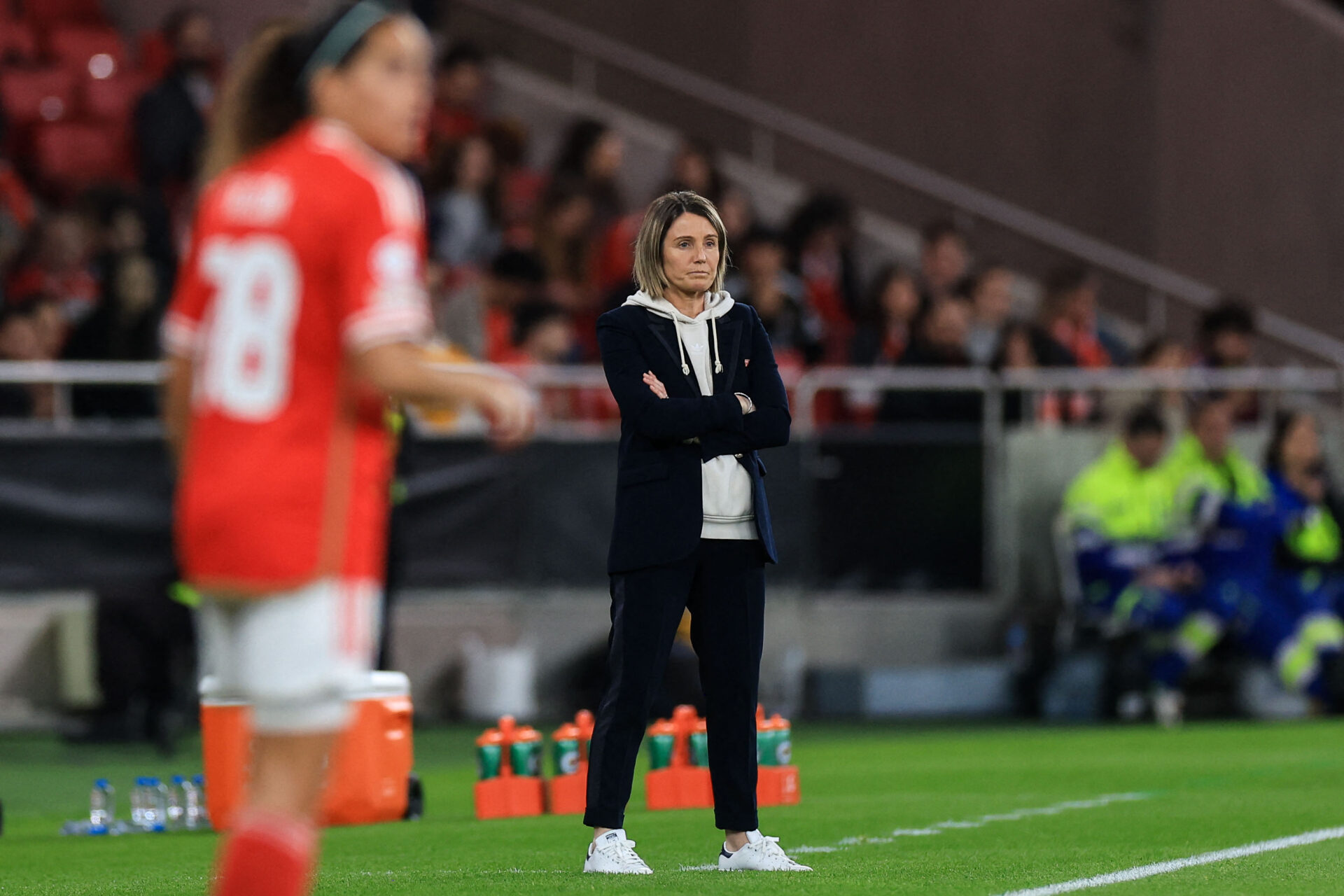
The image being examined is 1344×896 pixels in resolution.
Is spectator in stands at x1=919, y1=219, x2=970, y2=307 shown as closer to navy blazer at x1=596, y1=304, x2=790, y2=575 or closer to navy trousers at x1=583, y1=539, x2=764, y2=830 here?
navy blazer at x1=596, y1=304, x2=790, y2=575

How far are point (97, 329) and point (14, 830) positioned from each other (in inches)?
227

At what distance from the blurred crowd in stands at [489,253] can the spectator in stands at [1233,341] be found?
18 millimetres

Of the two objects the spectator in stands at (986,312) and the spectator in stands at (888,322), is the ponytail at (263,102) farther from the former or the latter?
the spectator in stands at (986,312)

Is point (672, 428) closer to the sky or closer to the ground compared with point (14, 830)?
closer to the sky

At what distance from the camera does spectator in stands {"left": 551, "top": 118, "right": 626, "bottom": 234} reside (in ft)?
57.4

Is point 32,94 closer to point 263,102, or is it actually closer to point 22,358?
point 22,358

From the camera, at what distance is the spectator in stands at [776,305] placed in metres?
15.8

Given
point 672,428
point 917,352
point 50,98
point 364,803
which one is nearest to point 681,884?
point 672,428

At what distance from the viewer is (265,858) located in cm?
388

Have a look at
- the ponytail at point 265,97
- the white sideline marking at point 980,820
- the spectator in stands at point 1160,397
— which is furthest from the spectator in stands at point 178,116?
the ponytail at point 265,97

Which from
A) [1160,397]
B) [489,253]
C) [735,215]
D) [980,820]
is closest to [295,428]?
[980,820]

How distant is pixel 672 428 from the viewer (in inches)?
262

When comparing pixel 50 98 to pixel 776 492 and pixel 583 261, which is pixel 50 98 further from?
pixel 776 492

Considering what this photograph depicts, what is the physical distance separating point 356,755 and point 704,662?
2.44 meters
